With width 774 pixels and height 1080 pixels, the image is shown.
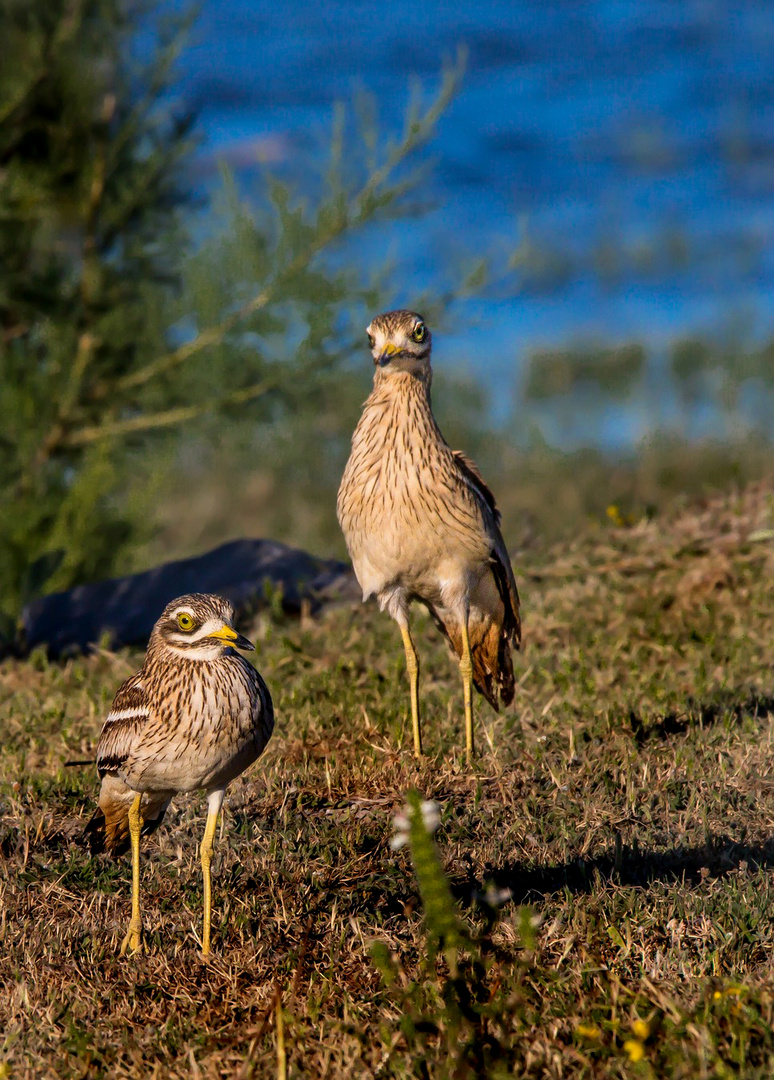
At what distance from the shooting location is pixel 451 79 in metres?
8.90

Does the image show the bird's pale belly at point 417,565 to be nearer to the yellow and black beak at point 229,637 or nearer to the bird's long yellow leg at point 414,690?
the bird's long yellow leg at point 414,690

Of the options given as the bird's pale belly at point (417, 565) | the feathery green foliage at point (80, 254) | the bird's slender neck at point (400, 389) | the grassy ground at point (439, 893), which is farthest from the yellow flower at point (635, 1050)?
the feathery green foliage at point (80, 254)

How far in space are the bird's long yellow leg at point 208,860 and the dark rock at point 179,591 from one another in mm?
3801

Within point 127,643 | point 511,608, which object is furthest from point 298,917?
point 127,643

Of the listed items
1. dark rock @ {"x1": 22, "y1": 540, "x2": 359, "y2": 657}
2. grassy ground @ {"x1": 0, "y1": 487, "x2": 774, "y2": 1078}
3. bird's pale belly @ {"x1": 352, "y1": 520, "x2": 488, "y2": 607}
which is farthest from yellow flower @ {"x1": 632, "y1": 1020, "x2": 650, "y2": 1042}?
dark rock @ {"x1": 22, "y1": 540, "x2": 359, "y2": 657}

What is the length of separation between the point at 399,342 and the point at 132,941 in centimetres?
261

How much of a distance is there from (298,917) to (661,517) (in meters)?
6.01

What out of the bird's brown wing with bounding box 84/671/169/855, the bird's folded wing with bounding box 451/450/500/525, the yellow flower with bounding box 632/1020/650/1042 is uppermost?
the bird's folded wing with bounding box 451/450/500/525

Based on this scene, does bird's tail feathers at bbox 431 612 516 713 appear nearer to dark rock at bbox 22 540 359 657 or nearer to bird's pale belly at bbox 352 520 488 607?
bird's pale belly at bbox 352 520 488 607

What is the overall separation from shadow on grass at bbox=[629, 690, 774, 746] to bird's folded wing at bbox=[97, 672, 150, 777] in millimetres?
2398

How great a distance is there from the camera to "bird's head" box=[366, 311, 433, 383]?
5.00 m

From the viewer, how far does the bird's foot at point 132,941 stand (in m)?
3.70

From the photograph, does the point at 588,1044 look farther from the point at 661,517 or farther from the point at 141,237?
the point at 141,237

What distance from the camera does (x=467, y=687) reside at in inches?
204
